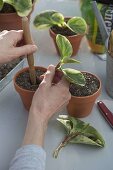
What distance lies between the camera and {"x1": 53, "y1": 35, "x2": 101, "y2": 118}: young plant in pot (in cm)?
71

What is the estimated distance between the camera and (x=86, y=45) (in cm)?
102

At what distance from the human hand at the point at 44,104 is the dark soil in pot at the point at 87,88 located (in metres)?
0.03

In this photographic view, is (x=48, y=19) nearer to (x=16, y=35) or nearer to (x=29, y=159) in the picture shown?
(x=16, y=35)

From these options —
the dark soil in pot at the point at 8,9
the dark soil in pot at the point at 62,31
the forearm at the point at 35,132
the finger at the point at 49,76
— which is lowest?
the forearm at the point at 35,132

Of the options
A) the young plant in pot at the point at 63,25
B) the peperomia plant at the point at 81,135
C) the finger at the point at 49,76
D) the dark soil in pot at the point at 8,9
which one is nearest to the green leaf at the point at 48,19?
the young plant in pot at the point at 63,25

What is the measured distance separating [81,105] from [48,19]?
1.03 ft

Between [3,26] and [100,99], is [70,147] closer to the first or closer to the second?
[100,99]

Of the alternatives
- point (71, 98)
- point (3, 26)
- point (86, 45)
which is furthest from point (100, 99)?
point (3, 26)

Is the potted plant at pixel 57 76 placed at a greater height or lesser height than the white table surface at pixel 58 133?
greater

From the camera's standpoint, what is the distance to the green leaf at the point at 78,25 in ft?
2.95

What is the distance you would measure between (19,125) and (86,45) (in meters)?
0.39

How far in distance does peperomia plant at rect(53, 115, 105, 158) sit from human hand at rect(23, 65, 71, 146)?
0.05 metres

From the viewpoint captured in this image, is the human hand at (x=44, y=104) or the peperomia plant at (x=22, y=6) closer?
the human hand at (x=44, y=104)

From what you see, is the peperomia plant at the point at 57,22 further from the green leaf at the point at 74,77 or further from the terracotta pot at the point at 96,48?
the green leaf at the point at 74,77
